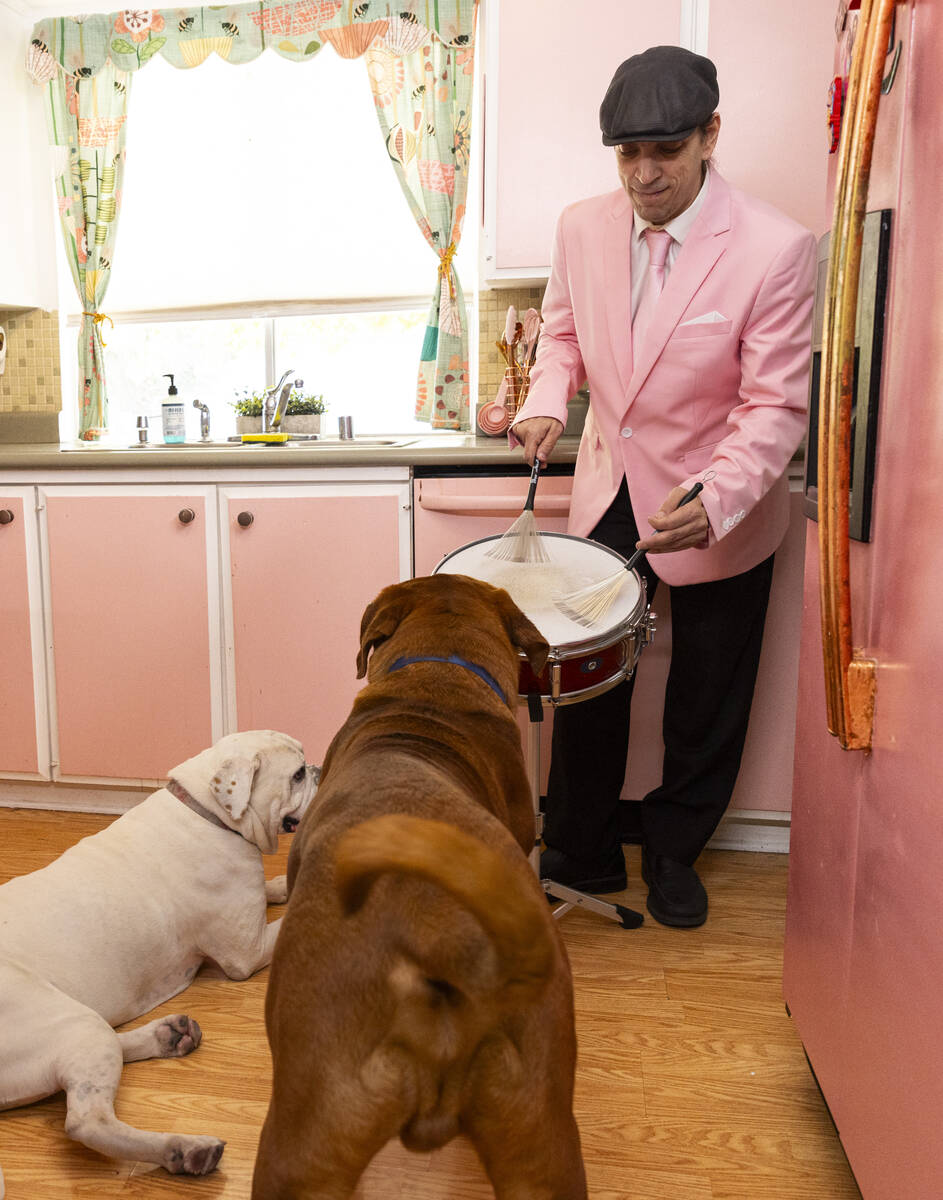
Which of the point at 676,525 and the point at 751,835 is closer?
the point at 676,525

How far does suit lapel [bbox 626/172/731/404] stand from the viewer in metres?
1.92

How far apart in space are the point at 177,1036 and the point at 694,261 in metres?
1.73

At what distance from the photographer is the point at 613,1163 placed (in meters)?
1.44

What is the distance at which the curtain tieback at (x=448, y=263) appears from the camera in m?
3.04

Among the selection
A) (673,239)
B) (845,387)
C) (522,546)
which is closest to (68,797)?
(522,546)

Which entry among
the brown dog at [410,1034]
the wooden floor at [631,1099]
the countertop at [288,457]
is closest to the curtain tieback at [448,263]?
the countertop at [288,457]

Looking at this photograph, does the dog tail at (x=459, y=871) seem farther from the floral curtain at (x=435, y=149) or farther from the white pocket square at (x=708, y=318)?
the floral curtain at (x=435, y=149)

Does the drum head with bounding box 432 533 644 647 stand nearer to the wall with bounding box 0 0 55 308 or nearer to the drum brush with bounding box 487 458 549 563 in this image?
the drum brush with bounding box 487 458 549 563

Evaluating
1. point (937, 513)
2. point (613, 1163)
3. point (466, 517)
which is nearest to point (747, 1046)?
point (613, 1163)

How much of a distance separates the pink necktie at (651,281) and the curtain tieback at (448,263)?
3.72 feet

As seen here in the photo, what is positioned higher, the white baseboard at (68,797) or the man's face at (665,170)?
the man's face at (665,170)

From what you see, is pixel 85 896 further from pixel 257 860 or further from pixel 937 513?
pixel 937 513

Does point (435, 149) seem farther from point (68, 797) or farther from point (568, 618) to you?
point (68, 797)

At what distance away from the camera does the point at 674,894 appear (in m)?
2.17
